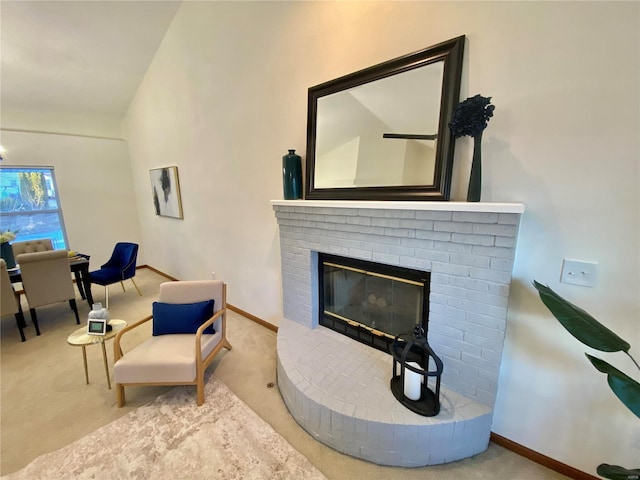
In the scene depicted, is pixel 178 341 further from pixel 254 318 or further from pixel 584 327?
pixel 584 327

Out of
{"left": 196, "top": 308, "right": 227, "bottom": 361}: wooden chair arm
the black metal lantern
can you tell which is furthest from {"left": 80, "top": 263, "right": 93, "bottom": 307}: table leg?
the black metal lantern

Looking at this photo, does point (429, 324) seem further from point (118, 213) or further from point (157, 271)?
point (118, 213)

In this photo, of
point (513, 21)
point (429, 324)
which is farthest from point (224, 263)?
point (513, 21)

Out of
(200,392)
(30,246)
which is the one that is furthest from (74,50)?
(200,392)

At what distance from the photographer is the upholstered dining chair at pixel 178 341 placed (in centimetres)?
185

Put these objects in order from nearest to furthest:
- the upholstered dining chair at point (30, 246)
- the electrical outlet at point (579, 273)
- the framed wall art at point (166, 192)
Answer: the electrical outlet at point (579, 273)
the upholstered dining chair at point (30, 246)
the framed wall art at point (166, 192)

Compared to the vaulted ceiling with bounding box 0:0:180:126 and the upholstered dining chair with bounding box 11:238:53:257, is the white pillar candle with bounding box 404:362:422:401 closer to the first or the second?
the vaulted ceiling with bounding box 0:0:180:126

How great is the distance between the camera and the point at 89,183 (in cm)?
484

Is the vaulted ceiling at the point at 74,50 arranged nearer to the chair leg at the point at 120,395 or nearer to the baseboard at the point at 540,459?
the chair leg at the point at 120,395

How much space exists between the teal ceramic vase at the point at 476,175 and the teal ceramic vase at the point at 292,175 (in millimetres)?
1290

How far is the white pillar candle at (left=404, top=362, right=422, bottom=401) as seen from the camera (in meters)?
1.54

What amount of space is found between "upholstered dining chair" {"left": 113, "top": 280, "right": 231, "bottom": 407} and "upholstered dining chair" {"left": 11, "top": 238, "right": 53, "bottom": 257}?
3135 mm

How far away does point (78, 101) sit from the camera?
169 inches

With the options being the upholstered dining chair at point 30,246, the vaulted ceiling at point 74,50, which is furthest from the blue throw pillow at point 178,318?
the vaulted ceiling at point 74,50
